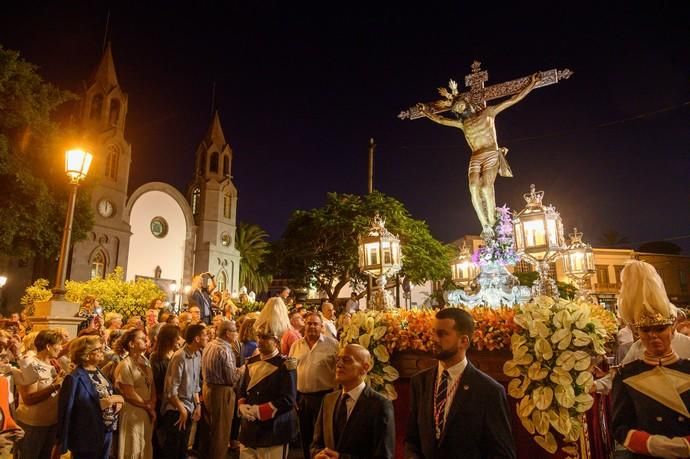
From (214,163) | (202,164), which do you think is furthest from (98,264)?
(214,163)

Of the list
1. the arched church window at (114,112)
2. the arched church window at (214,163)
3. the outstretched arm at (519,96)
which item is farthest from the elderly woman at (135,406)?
the arched church window at (214,163)

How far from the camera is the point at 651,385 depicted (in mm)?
2863

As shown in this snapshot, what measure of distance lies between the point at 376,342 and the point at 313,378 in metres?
0.90

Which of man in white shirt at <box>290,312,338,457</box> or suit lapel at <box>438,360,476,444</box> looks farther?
man in white shirt at <box>290,312,338,457</box>

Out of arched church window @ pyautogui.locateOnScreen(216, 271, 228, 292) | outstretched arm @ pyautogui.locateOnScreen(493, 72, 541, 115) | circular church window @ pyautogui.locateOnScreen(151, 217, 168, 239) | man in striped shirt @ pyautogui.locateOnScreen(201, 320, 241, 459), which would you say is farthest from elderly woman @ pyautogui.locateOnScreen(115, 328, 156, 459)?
arched church window @ pyautogui.locateOnScreen(216, 271, 228, 292)

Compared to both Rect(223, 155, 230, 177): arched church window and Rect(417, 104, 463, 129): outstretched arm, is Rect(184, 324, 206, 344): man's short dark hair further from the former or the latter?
Rect(223, 155, 230, 177): arched church window

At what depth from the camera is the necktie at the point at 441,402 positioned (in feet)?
9.71

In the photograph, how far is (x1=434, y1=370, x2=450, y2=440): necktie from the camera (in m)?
2.96

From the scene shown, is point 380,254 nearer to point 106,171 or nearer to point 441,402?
point 441,402

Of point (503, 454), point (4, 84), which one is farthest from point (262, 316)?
point (4, 84)

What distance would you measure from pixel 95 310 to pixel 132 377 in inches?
385

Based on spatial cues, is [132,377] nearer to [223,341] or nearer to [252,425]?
[223,341]

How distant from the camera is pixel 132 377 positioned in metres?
5.49

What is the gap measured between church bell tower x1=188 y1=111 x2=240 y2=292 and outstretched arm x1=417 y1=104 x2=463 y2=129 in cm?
3936
